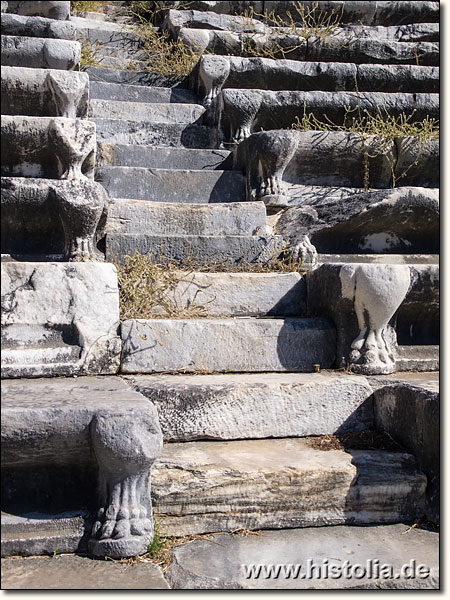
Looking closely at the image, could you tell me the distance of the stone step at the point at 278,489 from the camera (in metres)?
2.35

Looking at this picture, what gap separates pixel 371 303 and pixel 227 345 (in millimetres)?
705

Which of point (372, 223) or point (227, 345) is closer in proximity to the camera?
point (227, 345)

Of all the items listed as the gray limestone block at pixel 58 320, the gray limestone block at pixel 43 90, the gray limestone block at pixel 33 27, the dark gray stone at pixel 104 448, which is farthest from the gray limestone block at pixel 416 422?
the gray limestone block at pixel 33 27

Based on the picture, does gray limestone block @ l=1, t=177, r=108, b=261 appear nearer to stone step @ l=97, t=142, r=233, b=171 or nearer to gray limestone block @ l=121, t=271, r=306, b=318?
gray limestone block @ l=121, t=271, r=306, b=318

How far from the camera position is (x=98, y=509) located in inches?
87.0

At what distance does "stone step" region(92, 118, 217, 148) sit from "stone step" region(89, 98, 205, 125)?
0.13m

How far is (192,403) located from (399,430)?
34.6 inches

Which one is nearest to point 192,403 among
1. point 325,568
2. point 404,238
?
point 325,568

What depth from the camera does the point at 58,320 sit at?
284 cm

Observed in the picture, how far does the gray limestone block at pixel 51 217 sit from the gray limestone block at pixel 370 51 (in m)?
3.78

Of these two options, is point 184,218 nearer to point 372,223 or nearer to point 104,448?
point 372,223

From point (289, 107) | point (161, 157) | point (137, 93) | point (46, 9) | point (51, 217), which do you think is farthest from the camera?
point (46, 9)

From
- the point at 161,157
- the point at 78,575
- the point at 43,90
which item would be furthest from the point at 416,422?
the point at 43,90

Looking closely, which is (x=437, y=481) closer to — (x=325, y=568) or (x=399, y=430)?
Result: (x=399, y=430)
